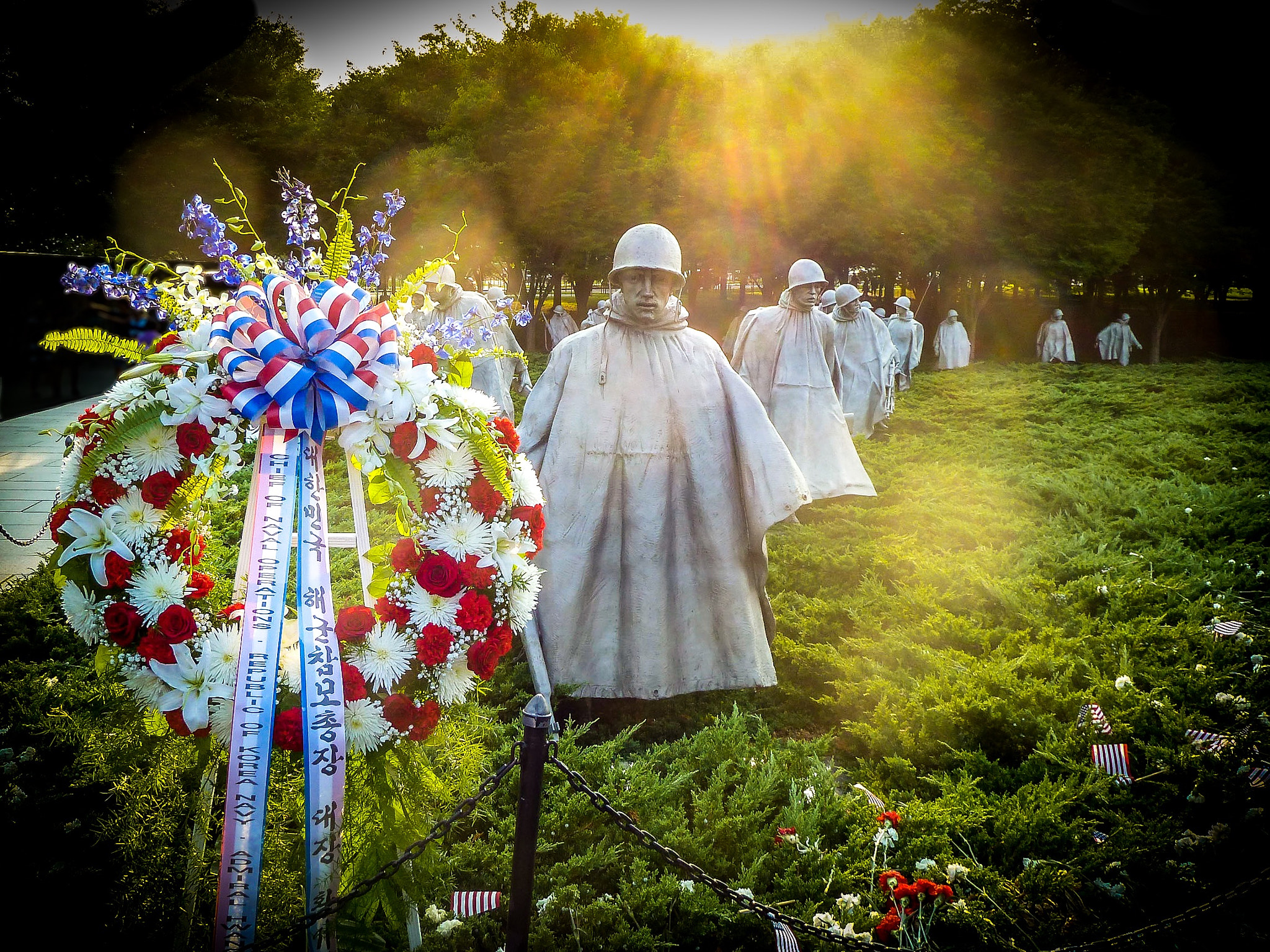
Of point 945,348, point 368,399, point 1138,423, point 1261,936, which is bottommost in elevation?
point 1261,936

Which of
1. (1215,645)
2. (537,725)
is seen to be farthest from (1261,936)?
(1215,645)

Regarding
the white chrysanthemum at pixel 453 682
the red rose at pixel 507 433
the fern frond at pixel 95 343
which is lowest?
the white chrysanthemum at pixel 453 682

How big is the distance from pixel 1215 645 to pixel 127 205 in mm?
22840

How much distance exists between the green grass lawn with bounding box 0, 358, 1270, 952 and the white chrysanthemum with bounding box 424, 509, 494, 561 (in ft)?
3.42

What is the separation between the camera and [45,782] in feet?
13.6

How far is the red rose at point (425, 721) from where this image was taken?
289cm

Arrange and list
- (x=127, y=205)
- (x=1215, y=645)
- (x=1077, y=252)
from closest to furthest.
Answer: (x=1215, y=645) < (x=127, y=205) < (x=1077, y=252)

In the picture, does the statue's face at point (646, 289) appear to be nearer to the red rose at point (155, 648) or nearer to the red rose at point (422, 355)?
the red rose at point (422, 355)

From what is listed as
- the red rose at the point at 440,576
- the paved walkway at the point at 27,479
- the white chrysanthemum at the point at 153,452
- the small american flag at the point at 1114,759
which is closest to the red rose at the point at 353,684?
the red rose at the point at 440,576

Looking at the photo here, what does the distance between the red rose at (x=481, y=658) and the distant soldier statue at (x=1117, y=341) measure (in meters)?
33.6

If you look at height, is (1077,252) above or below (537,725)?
above

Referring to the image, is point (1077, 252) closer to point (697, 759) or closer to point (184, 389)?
point (697, 759)

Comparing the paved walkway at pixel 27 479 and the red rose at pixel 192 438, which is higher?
the paved walkway at pixel 27 479

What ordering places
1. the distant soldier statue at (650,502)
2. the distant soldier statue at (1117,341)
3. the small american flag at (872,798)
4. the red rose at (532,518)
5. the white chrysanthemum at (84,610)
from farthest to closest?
the distant soldier statue at (1117,341) < the distant soldier statue at (650,502) < the small american flag at (872,798) < the red rose at (532,518) < the white chrysanthemum at (84,610)
